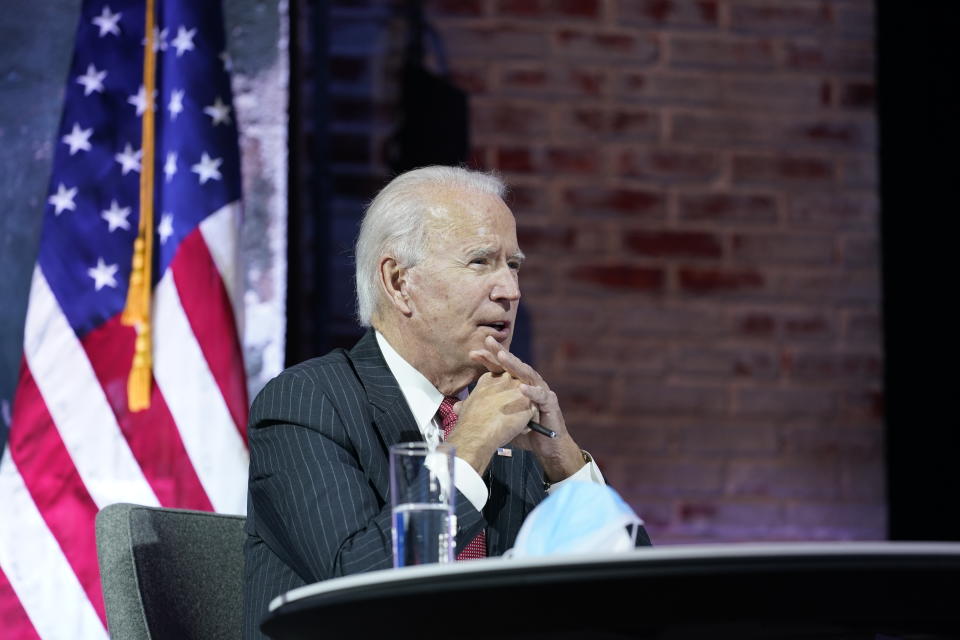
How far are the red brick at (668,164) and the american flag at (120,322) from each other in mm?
1035

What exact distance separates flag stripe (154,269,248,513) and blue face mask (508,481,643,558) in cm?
127

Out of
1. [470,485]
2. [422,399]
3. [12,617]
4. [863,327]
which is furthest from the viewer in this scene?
[863,327]

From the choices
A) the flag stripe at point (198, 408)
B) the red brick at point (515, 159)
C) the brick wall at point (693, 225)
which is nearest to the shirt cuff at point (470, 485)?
the flag stripe at point (198, 408)

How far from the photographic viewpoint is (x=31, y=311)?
2281 millimetres

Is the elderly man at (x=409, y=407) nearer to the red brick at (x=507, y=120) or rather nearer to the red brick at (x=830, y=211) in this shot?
the red brick at (x=507, y=120)

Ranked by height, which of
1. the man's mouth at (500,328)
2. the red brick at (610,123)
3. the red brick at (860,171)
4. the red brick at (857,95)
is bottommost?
the man's mouth at (500,328)

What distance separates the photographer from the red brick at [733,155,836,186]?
2.97 metres

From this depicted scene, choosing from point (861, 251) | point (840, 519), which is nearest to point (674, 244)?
point (861, 251)

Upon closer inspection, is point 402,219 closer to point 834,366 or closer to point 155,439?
point 155,439

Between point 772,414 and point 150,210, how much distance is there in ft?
5.21

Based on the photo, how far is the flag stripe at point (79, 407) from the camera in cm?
227

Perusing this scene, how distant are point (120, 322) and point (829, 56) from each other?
1.88m

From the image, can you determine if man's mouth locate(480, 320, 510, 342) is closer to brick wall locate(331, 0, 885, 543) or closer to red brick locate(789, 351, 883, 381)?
brick wall locate(331, 0, 885, 543)

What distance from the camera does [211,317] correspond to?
231cm
